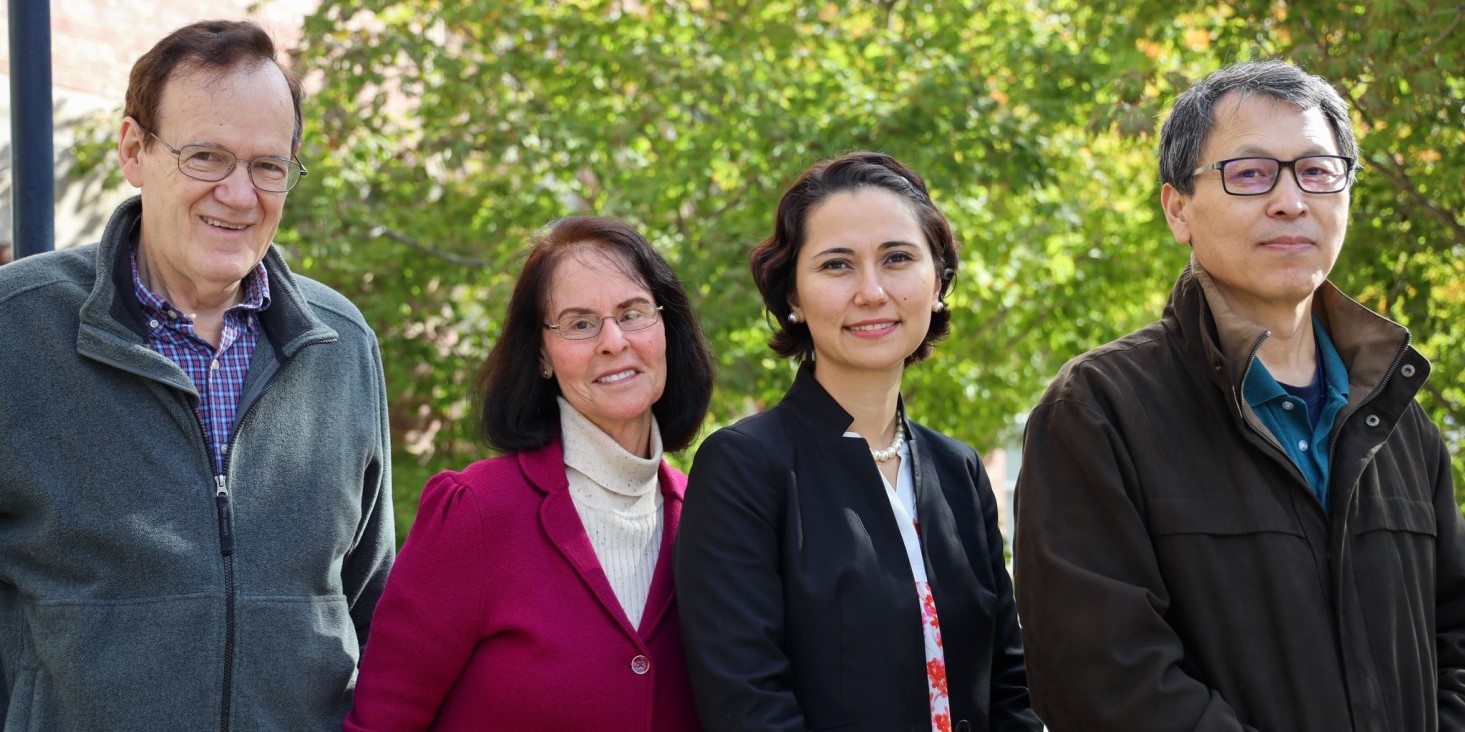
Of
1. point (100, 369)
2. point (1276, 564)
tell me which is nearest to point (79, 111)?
point (100, 369)

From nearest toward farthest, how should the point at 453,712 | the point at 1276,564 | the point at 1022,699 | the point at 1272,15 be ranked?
the point at 1276,564, the point at 453,712, the point at 1022,699, the point at 1272,15

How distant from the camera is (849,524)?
2.89 metres

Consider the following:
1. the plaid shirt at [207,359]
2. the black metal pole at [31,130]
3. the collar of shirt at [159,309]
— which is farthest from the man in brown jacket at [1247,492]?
the black metal pole at [31,130]

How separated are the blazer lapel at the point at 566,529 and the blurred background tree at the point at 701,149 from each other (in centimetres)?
374

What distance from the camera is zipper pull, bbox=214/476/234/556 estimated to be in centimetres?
277

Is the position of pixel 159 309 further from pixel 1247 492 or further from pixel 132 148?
pixel 1247 492

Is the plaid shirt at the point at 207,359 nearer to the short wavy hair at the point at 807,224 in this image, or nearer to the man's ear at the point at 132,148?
the man's ear at the point at 132,148

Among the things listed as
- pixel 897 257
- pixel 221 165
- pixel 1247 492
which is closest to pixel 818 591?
pixel 897 257

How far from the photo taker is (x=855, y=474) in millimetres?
2961

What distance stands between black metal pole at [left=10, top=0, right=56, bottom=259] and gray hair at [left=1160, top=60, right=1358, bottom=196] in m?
2.51

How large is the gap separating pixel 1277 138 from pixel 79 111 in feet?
22.7

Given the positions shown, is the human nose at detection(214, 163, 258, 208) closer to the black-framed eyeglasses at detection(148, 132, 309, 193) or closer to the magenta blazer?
the black-framed eyeglasses at detection(148, 132, 309, 193)

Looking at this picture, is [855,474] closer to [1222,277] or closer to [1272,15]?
[1222,277]

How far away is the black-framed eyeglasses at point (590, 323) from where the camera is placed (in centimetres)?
309
